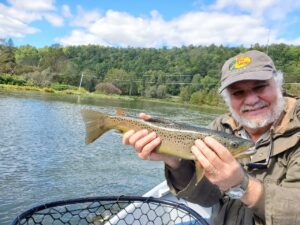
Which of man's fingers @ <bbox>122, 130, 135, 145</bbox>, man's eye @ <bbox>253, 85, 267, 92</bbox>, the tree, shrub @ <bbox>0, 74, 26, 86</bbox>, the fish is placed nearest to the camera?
the fish

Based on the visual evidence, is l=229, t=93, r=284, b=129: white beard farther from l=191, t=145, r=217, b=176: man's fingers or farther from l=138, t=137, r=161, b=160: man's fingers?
l=191, t=145, r=217, b=176: man's fingers

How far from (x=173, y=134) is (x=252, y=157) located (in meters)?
0.67

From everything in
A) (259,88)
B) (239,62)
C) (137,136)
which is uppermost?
(239,62)

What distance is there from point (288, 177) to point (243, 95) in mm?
898

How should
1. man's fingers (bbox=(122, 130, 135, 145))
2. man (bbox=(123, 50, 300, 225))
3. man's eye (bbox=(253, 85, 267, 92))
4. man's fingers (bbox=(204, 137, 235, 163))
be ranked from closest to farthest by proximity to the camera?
man's fingers (bbox=(204, 137, 235, 163))
man (bbox=(123, 50, 300, 225))
man's fingers (bbox=(122, 130, 135, 145))
man's eye (bbox=(253, 85, 267, 92))

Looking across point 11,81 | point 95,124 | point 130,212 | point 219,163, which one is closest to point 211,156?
point 219,163

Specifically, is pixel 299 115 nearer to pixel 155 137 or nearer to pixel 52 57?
pixel 155 137

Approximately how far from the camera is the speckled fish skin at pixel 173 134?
2.97 metres

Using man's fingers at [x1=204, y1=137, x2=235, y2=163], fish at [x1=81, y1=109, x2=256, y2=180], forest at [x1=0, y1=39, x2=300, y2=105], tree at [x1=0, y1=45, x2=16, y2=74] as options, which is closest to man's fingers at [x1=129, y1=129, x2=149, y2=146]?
fish at [x1=81, y1=109, x2=256, y2=180]

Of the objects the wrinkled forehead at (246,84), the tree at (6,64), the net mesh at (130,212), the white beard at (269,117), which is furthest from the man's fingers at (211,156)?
the tree at (6,64)

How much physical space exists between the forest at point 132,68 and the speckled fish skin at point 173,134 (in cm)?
7862

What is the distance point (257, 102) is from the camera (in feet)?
11.1

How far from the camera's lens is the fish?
2975mm

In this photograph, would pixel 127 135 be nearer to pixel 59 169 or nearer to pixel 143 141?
pixel 143 141
